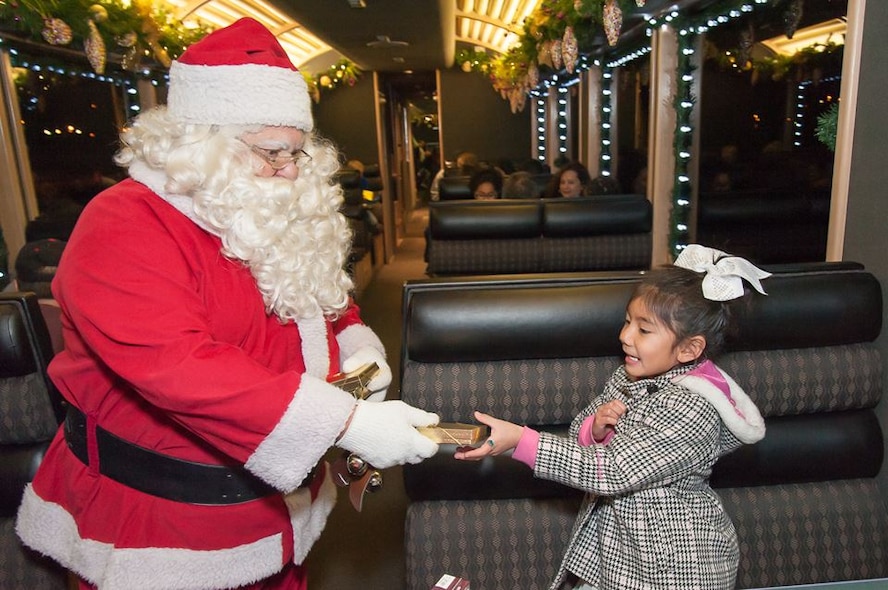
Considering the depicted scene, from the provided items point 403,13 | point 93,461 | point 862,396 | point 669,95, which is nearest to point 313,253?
point 93,461

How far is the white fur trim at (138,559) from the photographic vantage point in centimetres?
117

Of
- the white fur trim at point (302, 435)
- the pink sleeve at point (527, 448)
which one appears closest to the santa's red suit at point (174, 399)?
the white fur trim at point (302, 435)

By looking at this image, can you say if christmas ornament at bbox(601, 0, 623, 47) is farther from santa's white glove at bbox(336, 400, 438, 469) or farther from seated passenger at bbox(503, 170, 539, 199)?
santa's white glove at bbox(336, 400, 438, 469)

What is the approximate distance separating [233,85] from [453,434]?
0.78m

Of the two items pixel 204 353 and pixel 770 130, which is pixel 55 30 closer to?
pixel 204 353

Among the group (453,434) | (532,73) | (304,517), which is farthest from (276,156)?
(532,73)

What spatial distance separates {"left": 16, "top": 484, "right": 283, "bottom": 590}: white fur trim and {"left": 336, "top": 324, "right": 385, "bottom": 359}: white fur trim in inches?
17.5

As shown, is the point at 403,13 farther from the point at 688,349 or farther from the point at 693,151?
the point at 688,349

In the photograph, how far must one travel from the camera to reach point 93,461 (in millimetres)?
1224

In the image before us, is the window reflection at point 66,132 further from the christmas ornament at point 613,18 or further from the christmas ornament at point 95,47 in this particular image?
the christmas ornament at point 613,18

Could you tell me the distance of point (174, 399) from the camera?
1.00 m

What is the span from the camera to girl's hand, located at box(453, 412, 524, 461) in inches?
50.9

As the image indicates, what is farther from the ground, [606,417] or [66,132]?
[66,132]

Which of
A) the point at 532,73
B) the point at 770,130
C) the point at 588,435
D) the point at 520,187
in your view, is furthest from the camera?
the point at 532,73
